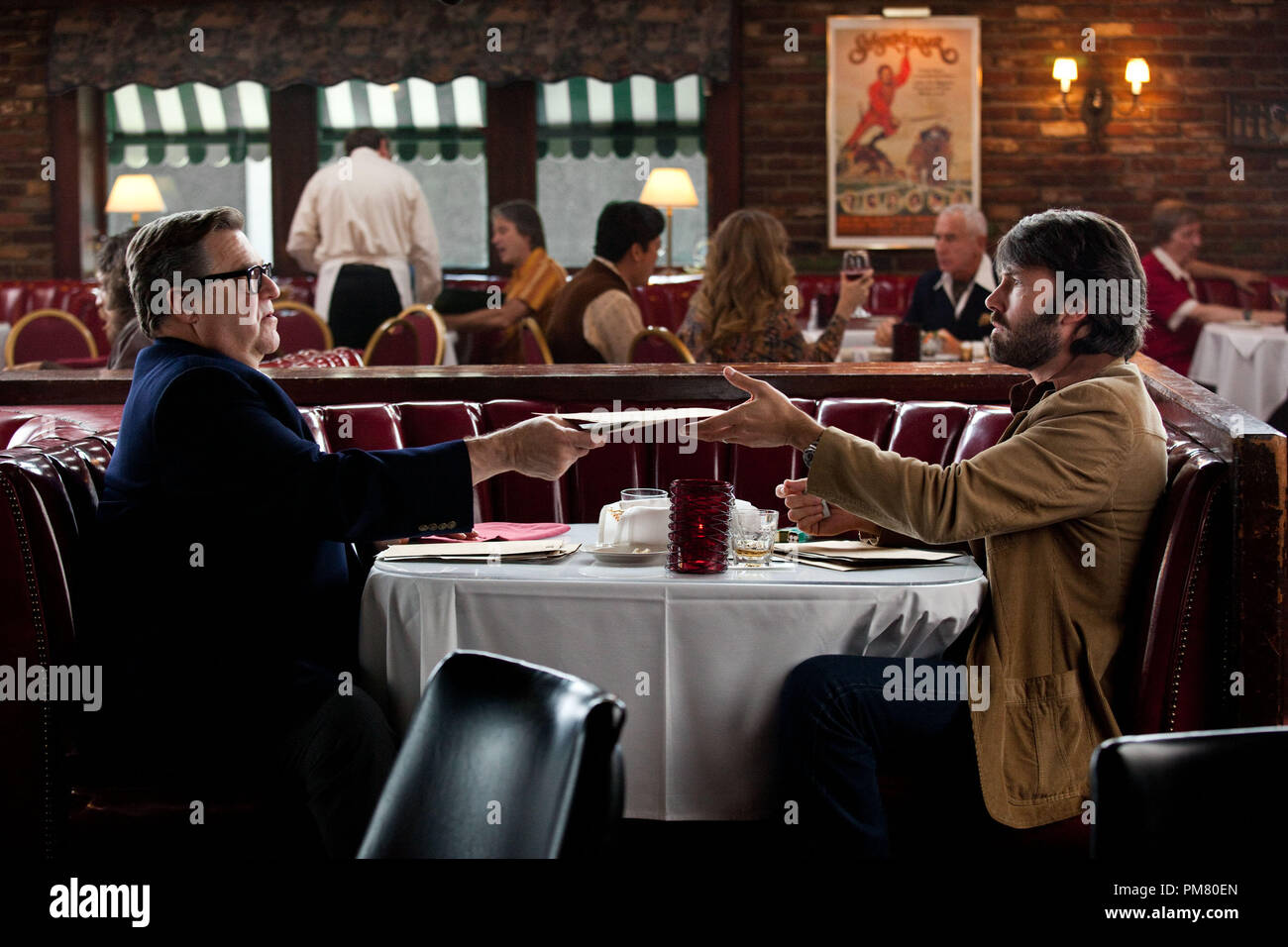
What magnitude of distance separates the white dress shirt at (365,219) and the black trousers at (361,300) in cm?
28

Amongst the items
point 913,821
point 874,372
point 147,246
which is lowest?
point 913,821

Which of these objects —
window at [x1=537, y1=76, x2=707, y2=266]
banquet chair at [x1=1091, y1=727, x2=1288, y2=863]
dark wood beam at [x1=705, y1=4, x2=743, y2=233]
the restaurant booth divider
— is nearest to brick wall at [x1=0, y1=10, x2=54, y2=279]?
window at [x1=537, y1=76, x2=707, y2=266]

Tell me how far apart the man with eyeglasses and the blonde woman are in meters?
1.85

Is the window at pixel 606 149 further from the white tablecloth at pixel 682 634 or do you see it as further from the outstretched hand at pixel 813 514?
the white tablecloth at pixel 682 634

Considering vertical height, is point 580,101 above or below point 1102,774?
above

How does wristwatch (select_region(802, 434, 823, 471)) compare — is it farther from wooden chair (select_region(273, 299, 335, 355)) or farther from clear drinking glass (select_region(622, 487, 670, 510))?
wooden chair (select_region(273, 299, 335, 355))

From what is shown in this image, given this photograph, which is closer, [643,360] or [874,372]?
[874,372]

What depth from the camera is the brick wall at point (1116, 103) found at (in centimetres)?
790

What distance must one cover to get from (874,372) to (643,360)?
0.88 meters

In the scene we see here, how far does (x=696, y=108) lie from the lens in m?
8.48
